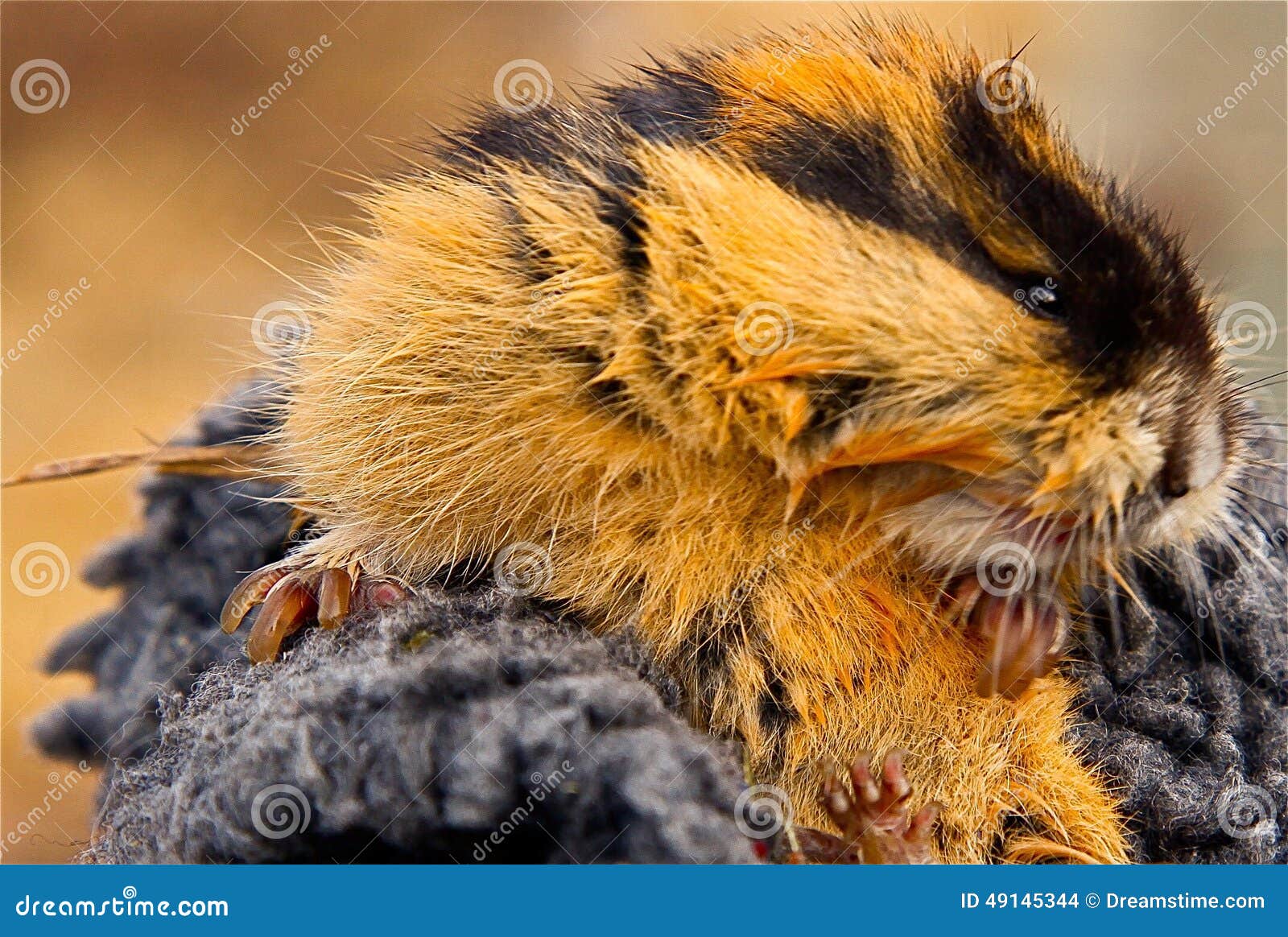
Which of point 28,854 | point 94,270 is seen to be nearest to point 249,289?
point 94,270

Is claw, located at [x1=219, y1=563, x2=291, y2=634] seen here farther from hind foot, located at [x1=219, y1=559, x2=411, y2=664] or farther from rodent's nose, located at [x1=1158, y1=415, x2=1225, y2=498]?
rodent's nose, located at [x1=1158, y1=415, x2=1225, y2=498]

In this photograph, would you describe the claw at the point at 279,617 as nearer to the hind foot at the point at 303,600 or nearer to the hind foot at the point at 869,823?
the hind foot at the point at 303,600

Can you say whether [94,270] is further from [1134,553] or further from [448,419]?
[1134,553]

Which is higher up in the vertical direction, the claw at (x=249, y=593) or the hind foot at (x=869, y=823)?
the hind foot at (x=869, y=823)

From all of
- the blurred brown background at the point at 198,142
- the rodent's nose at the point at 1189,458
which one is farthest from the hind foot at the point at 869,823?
the blurred brown background at the point at 198,142

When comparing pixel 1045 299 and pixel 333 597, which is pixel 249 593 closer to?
pixel 333 597

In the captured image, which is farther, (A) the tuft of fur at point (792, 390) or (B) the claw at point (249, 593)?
(B) the claw at point (249, 593)

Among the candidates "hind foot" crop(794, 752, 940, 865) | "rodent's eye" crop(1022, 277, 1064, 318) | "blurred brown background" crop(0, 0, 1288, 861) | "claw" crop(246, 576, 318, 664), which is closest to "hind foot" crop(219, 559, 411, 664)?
"claw" crop(246, 576, 318, 664)
